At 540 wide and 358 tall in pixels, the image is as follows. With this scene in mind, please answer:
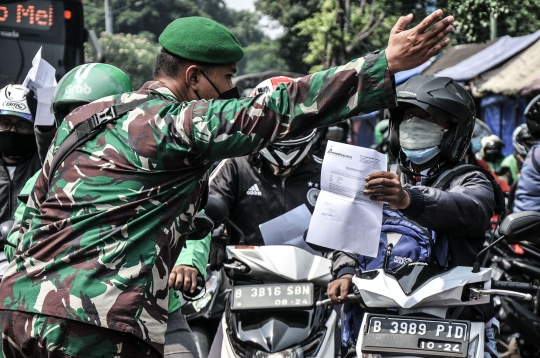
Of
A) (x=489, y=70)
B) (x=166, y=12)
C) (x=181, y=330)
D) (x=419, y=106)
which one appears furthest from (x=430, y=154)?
(x=166, y=12)

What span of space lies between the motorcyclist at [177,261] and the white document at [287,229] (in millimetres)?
406

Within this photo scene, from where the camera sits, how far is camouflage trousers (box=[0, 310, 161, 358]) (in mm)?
2646

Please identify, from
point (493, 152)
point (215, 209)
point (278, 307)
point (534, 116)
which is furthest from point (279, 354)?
point (493, 152)

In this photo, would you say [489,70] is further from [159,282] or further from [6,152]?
[159,282]

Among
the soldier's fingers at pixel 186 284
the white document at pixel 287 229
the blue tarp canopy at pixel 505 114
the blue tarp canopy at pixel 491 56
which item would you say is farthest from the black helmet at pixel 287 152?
the blue tarp canopy at pixel 491 56

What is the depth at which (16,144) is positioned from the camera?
18.4 feet

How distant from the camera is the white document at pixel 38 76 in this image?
4945mm

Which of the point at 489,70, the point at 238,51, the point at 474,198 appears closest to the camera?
the point at 238,51

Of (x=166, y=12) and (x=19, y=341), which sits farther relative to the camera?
(x=166, y=12)

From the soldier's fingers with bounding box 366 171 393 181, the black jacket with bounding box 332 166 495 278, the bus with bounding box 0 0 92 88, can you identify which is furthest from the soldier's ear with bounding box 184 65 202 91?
the bus with bounding box 0 0 92 88

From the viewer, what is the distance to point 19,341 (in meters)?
2.74

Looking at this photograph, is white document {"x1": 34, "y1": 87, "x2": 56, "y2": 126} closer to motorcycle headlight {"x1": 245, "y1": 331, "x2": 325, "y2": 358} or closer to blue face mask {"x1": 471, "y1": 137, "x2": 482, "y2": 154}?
motorcycle headlight {"x1": 245, "y1": 331, "x2": 325, "y2": 358}

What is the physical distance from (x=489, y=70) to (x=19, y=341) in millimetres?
15856

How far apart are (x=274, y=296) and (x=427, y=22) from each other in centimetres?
201
